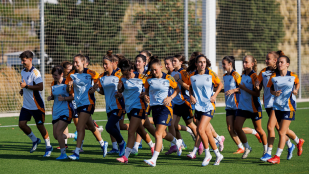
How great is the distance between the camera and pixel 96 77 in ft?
22.4

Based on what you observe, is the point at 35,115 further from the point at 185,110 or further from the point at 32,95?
the point at 185,110

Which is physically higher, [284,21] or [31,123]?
[284,21]

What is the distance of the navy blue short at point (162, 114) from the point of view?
6043 millimetres

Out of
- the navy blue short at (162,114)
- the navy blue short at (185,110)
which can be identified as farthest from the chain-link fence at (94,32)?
the navy blue short at (162,114)

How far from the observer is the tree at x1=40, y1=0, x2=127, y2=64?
16.9 m

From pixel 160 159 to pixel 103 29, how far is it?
13787 mm

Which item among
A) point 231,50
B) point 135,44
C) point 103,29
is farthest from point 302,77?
point 103,29

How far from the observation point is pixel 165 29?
65.3 ft

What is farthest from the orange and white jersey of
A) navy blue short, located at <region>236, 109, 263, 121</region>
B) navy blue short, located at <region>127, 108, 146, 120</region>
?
navy blue short, located at <region>236, 109, 263, 121</region>

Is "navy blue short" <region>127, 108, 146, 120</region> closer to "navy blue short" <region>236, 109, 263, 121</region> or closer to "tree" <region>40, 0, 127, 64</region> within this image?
"navy blue short" <region>236, 109, 263, 121</region>

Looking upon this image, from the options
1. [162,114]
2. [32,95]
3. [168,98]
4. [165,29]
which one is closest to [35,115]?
[32,95]

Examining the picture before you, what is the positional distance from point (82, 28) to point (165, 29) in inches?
180

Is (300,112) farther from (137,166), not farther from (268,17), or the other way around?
(268,17)

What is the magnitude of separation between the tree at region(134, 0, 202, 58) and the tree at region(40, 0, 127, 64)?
1.65 m
